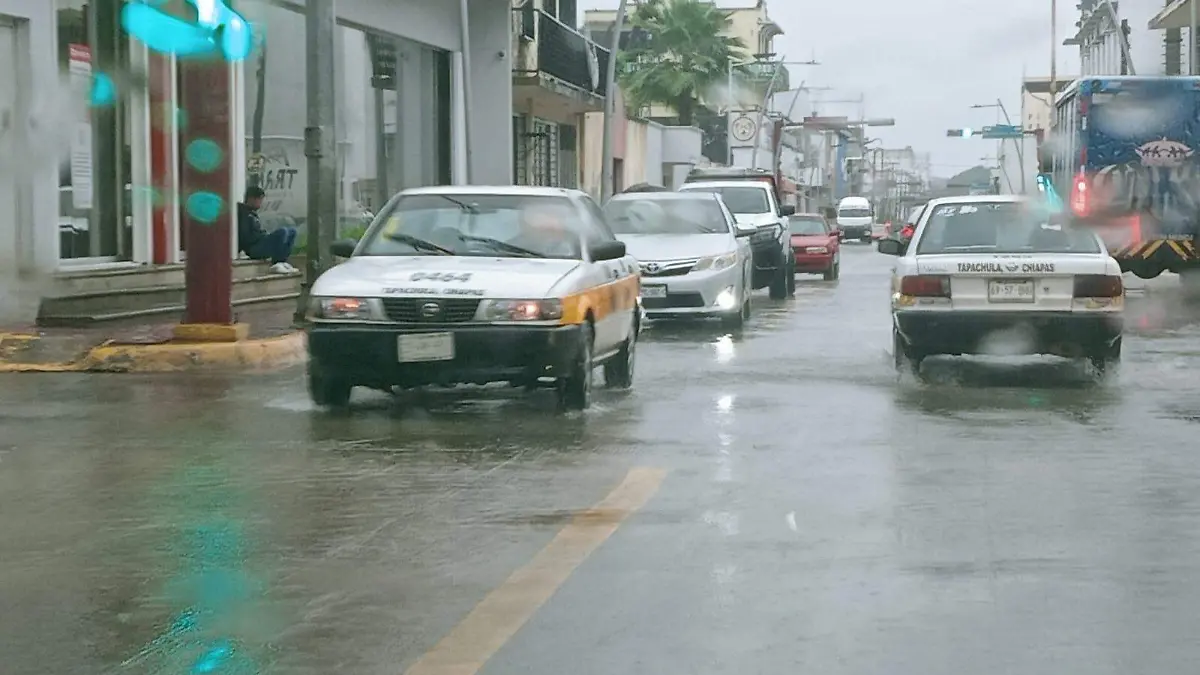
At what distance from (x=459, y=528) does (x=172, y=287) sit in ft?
41.4

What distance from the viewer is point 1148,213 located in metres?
29.0

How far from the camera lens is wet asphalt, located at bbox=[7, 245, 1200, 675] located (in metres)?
5.68

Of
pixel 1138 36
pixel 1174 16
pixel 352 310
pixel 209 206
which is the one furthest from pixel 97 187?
pixel 1138 36

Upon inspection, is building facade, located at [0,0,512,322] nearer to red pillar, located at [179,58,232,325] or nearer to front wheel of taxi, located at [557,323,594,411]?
red pillar, located at [179,58,232,325]

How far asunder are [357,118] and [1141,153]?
11.9 m

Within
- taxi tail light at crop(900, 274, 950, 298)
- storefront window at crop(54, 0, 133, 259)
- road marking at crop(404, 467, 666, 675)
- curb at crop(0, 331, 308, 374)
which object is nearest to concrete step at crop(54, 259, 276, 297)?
storefront window at crop(54, 0, 133, 259)

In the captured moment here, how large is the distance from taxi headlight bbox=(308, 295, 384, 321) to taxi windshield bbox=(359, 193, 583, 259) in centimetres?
Result: 96

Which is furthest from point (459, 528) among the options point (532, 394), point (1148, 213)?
point (1148, 213)

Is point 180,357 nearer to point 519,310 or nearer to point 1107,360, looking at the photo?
point 519,310

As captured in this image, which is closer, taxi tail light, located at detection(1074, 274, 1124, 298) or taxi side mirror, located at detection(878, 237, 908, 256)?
taxi tail light, located at detection(1074, 274, 1124, 298)

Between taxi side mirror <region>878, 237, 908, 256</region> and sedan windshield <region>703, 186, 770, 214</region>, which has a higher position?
sedan windshield <region>703, 186, 770, 214</region>

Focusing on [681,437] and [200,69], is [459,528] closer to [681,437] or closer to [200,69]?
[681,437]

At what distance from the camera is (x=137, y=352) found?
14.7 meters

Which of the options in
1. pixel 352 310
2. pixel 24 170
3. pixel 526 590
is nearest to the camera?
pixel 24 170
